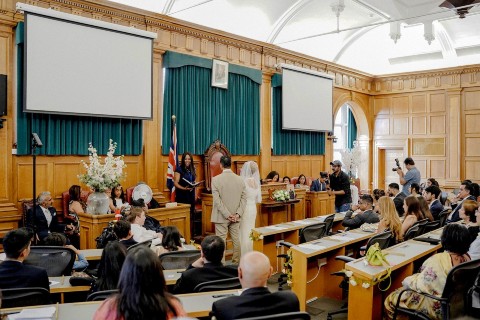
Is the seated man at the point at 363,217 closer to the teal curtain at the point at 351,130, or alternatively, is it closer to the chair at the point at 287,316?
the chair at the point at 287,316

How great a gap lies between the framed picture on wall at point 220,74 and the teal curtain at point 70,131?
2094 mm

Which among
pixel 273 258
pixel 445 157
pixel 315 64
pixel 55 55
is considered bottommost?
pixel 273 258

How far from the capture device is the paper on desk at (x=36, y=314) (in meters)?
2.39

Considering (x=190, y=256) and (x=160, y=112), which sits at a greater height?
(x=160, y=112)

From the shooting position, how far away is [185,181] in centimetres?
788

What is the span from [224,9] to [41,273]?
776 cm

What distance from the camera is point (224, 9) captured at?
9.44 meters

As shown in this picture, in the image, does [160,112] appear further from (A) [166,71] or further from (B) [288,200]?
(B) [288,200]

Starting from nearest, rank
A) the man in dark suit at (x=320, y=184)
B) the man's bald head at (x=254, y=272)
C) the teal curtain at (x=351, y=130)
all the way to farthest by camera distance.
Answer: the man's bald head at (x=254, y=272) → the man in dark suit at (x=320, y=184) → the teal curtain at (x=351, y=130)

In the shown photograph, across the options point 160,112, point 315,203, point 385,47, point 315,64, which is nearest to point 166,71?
point 160,112

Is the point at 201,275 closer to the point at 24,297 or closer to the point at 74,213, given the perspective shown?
the point at 24,297

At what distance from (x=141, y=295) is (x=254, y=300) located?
63 centimetres

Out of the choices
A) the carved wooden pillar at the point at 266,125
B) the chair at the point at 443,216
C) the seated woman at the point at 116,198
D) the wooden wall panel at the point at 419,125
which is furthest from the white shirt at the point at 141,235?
the wooden wall panel at the point at 419,125

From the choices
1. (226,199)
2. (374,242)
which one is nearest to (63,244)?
(226,199)
